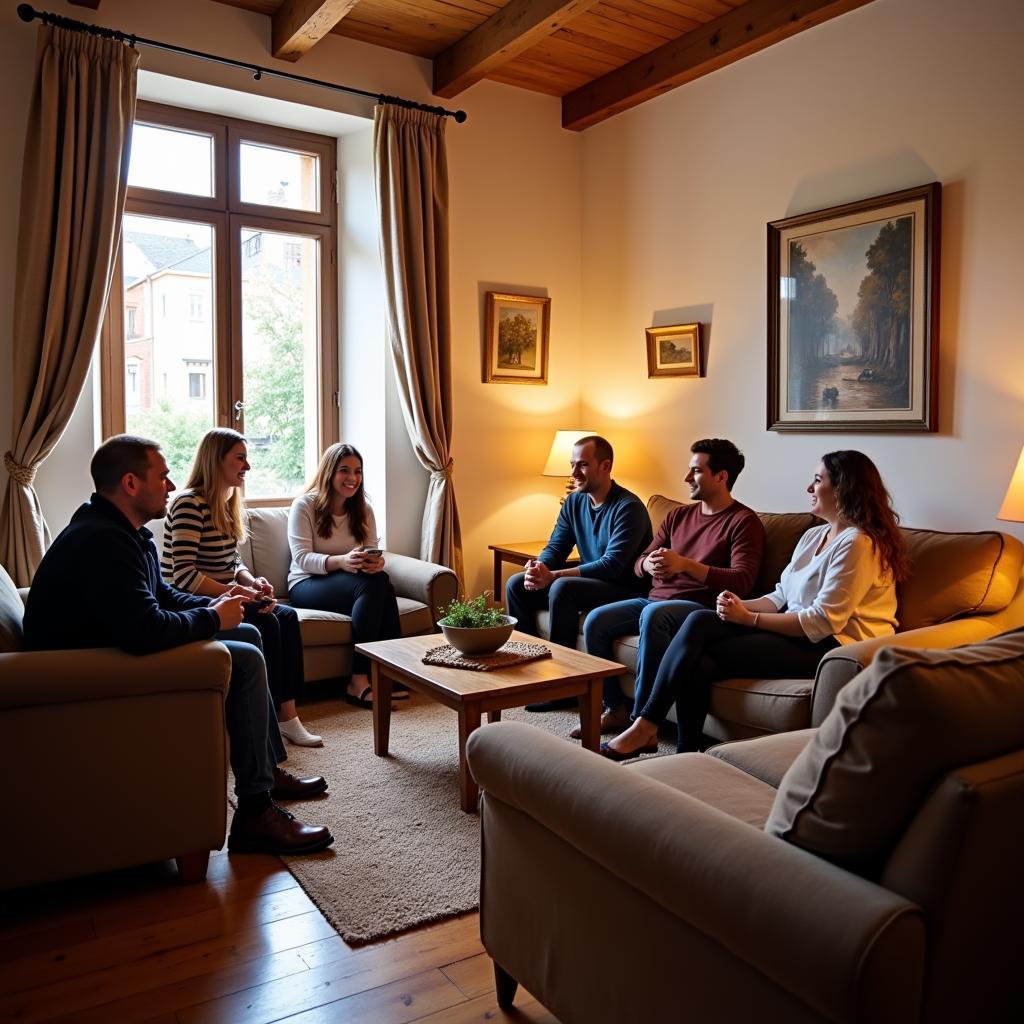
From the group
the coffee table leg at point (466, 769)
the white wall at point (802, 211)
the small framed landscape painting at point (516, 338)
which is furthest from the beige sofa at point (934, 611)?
the small framed landscape painting at point (516, 338)

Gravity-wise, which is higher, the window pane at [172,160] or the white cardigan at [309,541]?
the window pane at [172,160]

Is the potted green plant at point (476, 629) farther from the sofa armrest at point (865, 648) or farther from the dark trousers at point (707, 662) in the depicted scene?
the sofa armrest at point (865, 648)

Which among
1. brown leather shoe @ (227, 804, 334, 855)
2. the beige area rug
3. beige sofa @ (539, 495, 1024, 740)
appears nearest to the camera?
the beige area rug

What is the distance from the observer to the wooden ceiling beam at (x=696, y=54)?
13.4 feet

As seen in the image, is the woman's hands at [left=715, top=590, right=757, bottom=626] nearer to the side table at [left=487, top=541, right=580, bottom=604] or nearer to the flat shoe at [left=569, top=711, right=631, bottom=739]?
the flat shoe at [left=569, top=711, right=631, bottom=739]

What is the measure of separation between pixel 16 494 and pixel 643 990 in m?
3.40

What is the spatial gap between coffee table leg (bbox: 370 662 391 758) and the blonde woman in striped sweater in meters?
0.26

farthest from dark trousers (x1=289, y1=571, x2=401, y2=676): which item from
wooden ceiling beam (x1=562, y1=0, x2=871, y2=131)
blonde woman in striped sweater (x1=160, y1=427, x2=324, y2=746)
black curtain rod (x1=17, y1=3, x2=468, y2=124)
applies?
wooden ceiling beam (x1=562, y1=0, x2=871, y2=131)

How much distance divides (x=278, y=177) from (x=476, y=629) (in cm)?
303

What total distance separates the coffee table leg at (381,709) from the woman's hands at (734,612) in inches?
48.1

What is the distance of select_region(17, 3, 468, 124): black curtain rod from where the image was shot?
3859 millimetres

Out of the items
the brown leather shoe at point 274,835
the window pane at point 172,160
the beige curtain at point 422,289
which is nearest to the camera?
the brown leather shoe at point 274,835

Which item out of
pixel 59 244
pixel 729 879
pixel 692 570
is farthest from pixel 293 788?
pixel 59 244

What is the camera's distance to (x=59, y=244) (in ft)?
12.9
